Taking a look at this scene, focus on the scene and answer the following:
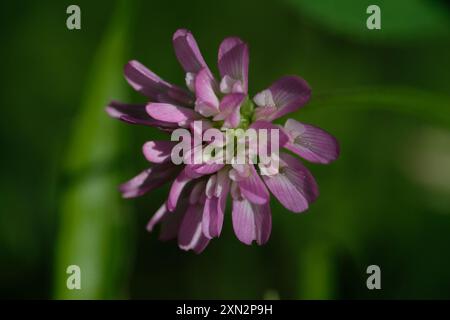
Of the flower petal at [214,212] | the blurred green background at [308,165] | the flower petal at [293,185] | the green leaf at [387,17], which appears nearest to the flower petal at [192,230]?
the flower petal at [214,212]

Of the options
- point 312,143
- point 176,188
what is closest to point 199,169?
point 176,188

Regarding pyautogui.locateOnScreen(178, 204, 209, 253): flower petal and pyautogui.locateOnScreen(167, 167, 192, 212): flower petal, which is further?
pyautogui.locateOnScreen(178, 204, 209, 253): flower petal

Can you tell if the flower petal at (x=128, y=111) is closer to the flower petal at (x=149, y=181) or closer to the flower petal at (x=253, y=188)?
the flower petal at (x=149, y=181)

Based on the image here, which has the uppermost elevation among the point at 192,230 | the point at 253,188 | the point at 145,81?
the point at 145,81

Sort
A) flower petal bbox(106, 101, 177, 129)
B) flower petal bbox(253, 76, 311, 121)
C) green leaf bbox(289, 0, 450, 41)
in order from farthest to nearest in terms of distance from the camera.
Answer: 1. green leaf bbox(289, 0, 450, 41)
2. flower petal bbox(106, 101, 177, 129)
3. flower petal bbox(253, 76, 311, 121)

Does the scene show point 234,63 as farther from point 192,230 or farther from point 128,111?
point 192,230

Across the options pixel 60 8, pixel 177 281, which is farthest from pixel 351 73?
pixel 60 8

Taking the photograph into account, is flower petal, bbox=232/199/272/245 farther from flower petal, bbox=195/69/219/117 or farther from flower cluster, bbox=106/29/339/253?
flower petal, bbox=195/69/219/117

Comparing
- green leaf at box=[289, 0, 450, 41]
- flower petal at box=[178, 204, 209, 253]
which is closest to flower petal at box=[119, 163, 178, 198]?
flower petal at box=[178, 204, 209, 253]
